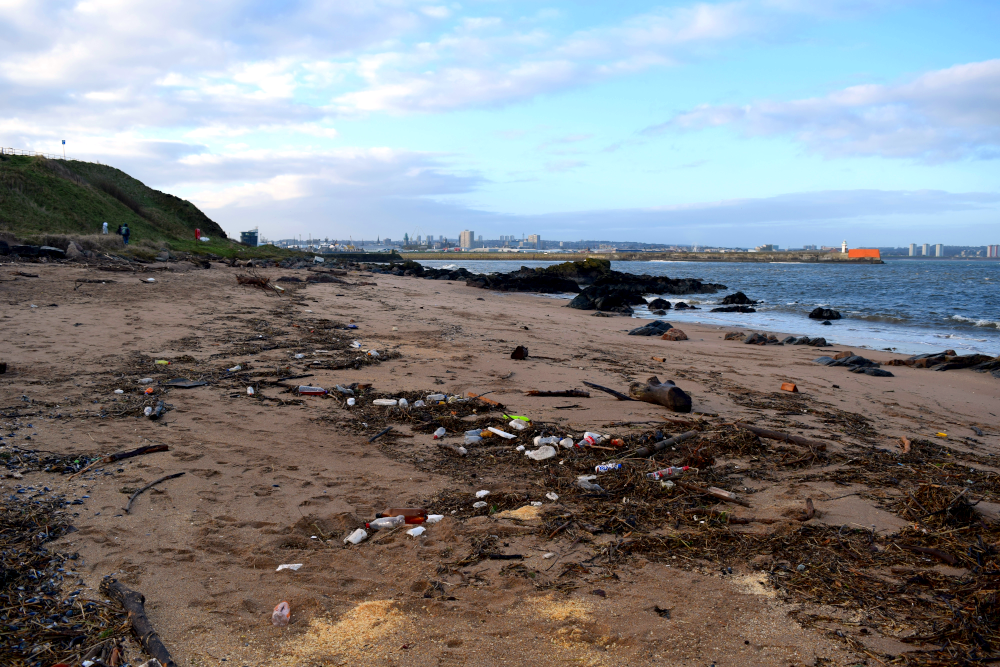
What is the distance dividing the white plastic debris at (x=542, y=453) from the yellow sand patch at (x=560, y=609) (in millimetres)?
1882

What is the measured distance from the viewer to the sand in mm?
2512

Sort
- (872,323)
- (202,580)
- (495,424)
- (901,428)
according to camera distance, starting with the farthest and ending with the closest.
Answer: (872,323), (901,428), (495,424), (202,580)

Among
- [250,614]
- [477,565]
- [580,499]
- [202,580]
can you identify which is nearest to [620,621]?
[477,565]

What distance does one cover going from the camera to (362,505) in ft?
12.4

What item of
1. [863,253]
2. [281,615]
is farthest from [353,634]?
[863,253]

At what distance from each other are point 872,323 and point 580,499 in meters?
19.2

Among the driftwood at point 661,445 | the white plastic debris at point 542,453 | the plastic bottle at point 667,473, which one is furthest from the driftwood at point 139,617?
the driftwood at point 661,445

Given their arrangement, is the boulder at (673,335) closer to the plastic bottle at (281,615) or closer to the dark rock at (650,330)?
the dark rock at (650,330)

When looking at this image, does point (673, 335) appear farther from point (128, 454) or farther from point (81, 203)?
point (81, 203)

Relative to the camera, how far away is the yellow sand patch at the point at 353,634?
2.42m

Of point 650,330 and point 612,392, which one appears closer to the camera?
point 612,392

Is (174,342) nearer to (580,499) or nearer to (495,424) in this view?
(495,424)

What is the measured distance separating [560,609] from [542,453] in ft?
6.68

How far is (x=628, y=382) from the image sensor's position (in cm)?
754
